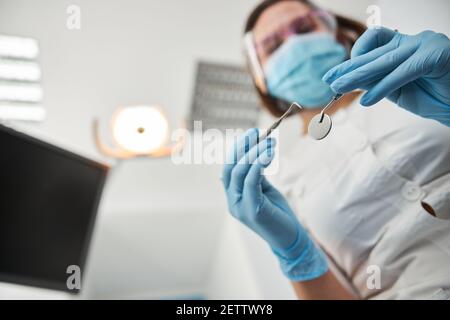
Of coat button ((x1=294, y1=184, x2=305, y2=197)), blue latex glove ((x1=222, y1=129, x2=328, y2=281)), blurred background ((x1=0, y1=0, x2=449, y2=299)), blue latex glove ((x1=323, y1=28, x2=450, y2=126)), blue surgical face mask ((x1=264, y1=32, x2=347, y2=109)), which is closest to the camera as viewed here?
blue latex glove ((x1=323, y1=28, x2=450, y2=126))

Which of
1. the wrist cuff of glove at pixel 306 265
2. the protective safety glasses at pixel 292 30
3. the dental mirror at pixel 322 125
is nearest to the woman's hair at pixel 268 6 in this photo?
the protective safety glasses at pixel 292 30

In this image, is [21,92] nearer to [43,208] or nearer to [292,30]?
[43,208]

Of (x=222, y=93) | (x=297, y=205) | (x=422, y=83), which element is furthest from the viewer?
(x=222, y=93)

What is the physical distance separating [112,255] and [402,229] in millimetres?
1286

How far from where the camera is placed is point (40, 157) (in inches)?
36.1

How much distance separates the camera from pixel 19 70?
1232 mm

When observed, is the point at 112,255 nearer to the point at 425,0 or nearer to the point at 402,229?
the point at 402,229

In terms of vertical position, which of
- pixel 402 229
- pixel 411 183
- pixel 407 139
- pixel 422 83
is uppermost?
pixel 422 83

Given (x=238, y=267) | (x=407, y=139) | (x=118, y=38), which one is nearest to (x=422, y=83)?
(x=407, y=139)

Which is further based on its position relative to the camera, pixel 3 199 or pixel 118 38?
pixel 118 38

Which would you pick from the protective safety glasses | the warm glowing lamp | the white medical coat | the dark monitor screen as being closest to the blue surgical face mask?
the protective safety glasses

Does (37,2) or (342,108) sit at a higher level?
(37,2)

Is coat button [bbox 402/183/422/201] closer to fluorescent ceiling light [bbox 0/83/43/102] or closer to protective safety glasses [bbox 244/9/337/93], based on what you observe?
protective safety glasses [bbox 244/9/337/93]

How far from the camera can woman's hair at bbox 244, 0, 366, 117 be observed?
3.49ft
